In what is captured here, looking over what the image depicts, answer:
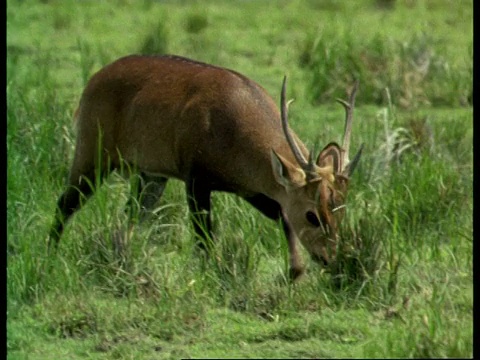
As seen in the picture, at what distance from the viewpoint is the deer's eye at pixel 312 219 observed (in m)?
7.88

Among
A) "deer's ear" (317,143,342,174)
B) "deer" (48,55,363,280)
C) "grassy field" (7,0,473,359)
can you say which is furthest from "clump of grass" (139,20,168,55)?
"deer's ear" (317,143,342,174)

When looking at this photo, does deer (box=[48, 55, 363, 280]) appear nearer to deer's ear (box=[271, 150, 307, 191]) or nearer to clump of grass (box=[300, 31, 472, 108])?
deer's ear (box=[271, 150, 307, 191])

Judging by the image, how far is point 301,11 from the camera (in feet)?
49.5

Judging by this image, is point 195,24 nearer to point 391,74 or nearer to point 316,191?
point 391,74

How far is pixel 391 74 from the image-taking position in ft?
38.0

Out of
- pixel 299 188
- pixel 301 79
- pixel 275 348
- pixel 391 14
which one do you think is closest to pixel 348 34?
pixel 301 79

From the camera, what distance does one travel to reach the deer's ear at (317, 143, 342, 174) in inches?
313

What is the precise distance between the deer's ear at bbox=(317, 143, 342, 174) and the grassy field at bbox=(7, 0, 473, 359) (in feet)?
0.82

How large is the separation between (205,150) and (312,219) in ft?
2.57

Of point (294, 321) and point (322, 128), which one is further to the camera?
point (322, 128)

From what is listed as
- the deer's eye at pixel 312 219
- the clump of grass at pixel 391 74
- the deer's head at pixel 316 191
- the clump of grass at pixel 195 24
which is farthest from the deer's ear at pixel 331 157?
the clump of grass at pixel 195 24

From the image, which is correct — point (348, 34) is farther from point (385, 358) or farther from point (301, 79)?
point (385, 358)

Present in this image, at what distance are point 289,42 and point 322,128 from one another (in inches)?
127

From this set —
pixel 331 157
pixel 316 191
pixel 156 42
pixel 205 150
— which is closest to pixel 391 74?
pixel 156 42
